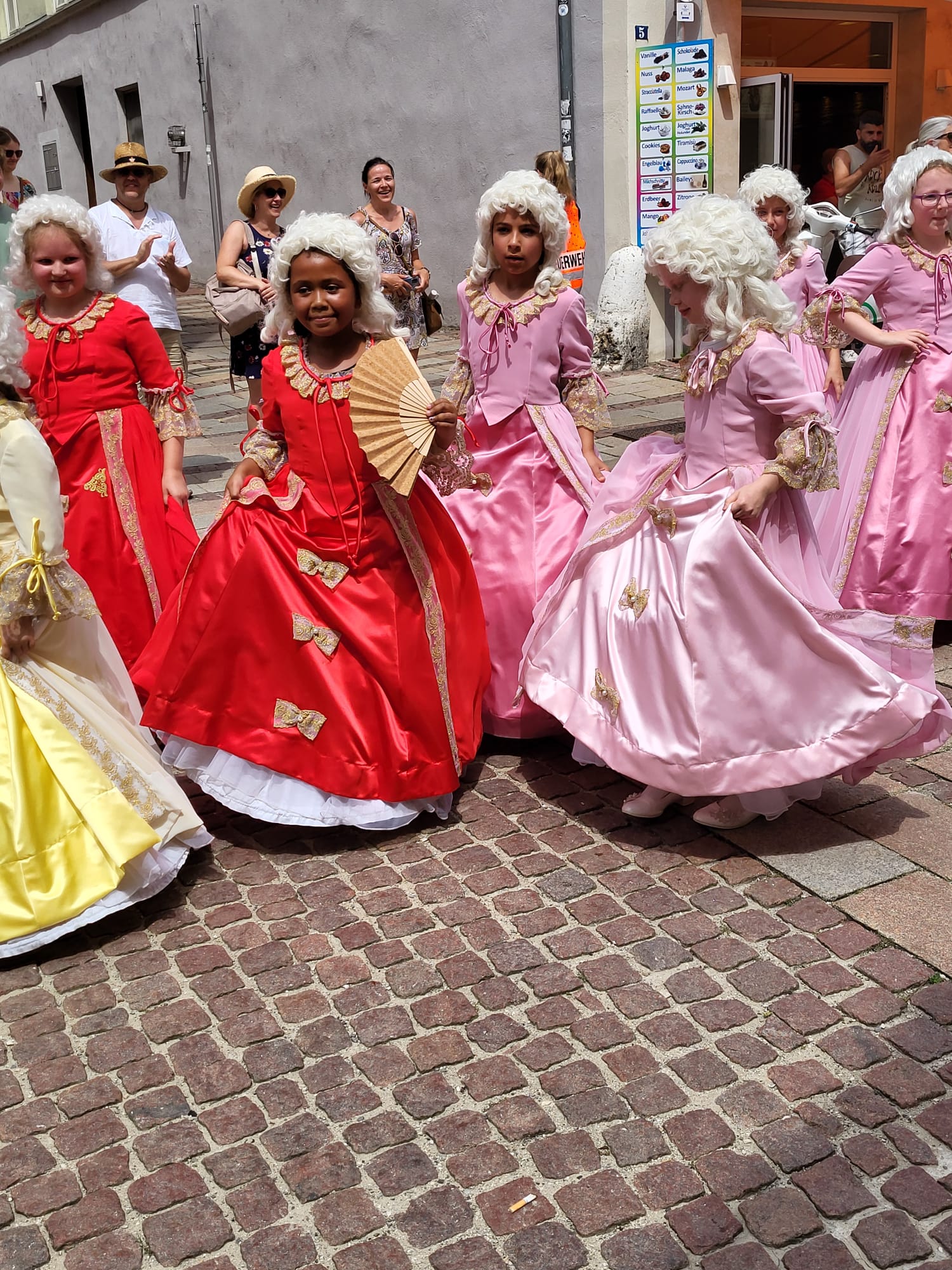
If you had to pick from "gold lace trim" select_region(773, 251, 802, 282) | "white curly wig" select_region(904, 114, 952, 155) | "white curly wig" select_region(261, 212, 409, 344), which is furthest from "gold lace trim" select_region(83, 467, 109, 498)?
"white curly wig" select_region(904, 114, 952, 155)

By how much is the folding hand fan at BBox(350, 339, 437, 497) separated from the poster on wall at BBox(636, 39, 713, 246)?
25.3 feet

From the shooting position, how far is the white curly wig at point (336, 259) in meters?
4.04

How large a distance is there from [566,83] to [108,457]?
8.24 meters

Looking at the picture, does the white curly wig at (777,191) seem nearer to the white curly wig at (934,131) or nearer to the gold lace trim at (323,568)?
the white curly wig at (934,131)

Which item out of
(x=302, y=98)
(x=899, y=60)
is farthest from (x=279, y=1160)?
(x=302, y=98)

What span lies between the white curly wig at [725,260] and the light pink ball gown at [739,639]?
87 mm

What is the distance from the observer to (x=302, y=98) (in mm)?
15703

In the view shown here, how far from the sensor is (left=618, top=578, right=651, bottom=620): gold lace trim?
4020mm

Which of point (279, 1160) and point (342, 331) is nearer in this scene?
point (279, 1160)

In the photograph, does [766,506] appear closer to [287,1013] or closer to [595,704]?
[595,704]

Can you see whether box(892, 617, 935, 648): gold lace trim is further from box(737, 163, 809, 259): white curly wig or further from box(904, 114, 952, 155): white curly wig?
box(904, 114, 952, 155): white curly wig

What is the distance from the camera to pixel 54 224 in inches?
186

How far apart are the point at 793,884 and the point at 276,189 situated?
17.1 feet

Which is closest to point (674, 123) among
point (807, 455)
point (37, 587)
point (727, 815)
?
point (807, 455)
